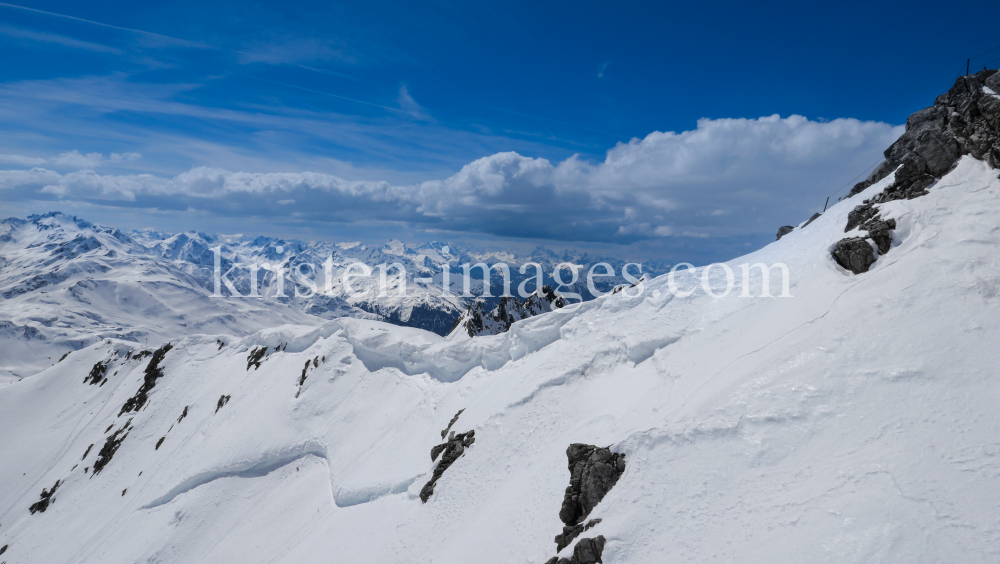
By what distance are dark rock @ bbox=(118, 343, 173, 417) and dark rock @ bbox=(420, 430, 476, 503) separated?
6318cm

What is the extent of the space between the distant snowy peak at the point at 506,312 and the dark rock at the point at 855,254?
58672 millimetres

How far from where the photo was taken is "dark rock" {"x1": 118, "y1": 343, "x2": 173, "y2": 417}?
66.1 m

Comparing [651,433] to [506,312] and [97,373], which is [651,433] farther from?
[97,373]

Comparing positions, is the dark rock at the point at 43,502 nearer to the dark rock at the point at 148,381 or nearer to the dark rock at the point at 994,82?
the dark rock at the point at 148,381

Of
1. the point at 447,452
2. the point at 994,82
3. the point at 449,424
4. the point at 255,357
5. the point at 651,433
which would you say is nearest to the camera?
the point at 651,433

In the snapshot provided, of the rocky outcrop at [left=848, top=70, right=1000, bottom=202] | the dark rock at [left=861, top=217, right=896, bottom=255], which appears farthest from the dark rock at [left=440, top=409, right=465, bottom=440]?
the rocky outcrop at [left=848, top=70, right=1000, bottom=202]

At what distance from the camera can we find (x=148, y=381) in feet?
228

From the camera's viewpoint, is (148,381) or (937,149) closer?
(937,149)

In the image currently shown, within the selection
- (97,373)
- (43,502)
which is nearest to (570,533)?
(43,502)

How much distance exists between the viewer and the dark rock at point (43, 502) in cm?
5369

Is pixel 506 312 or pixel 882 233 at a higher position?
pixel 882 233

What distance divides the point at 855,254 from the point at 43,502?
92.3 m

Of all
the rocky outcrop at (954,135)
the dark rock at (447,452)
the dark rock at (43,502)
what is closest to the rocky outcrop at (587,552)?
the dark rock at (447,452)

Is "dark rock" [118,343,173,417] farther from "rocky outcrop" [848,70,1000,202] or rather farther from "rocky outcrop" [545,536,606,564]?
"rocky outcrop" [848,70,1000,202]
